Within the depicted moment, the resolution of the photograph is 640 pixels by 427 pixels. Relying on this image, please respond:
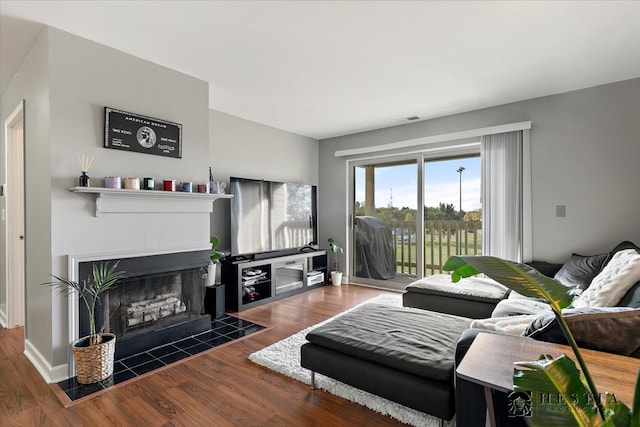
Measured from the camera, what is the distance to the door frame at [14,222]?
3189 mm

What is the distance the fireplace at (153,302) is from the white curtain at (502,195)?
337 centimetres

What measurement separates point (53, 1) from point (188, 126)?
1.25 metres

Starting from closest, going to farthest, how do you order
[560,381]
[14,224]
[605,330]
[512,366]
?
[560,381]
[512,366]
[605,330]
[14,224]

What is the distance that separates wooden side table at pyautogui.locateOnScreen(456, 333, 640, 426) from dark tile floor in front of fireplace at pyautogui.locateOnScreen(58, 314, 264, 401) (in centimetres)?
234

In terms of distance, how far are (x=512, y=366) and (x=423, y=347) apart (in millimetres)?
905

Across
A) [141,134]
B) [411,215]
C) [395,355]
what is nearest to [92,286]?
[141,134]

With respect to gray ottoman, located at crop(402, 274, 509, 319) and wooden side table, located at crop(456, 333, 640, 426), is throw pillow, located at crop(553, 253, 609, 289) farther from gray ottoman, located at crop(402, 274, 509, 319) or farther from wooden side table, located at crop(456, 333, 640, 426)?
wooden side table, located at crop(456, 333, 640, 426)

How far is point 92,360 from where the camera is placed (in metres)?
2.18

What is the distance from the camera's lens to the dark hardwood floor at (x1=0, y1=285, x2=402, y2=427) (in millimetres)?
1825

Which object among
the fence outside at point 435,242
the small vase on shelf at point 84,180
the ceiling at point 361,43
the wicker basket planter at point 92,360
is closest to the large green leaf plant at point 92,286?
the wicker basket planter at point 92,360

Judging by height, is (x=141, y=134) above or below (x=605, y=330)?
above

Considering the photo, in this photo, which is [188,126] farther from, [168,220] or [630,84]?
[630,84]

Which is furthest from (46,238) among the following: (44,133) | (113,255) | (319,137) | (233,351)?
(319,137)

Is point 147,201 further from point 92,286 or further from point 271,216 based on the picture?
point 271,216
